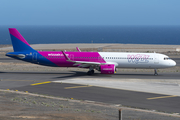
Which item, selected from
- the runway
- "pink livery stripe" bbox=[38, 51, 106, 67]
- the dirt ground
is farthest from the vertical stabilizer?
the dirt ground

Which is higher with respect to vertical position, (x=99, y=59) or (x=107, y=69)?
(x=99, y=59)

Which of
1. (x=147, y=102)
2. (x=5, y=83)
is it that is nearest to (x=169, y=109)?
(x=147, y=102)

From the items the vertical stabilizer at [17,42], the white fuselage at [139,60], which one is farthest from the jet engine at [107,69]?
the vertical stabilizer at [17,42]

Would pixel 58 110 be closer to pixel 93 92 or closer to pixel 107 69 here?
pixel 93 92

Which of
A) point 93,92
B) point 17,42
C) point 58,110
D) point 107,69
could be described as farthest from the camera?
point 17,42

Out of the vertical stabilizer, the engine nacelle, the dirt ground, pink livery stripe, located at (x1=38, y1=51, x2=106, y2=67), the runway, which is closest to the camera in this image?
the dirt ground

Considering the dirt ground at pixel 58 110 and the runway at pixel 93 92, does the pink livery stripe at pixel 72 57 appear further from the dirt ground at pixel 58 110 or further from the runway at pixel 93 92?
the dirt ground at pixel 58 110

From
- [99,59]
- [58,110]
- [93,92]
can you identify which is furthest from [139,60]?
[58,110]

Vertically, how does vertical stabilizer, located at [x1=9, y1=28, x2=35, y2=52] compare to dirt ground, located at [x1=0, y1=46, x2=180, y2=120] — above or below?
above

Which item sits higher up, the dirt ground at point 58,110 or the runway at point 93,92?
the runway at point 93,92

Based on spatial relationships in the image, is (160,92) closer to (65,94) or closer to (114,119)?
(65,94)

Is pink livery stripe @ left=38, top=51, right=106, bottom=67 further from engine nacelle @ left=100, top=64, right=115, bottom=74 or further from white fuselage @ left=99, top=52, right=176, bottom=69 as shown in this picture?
engine nacelle @ left=100, top=64, right=115, bottom=74

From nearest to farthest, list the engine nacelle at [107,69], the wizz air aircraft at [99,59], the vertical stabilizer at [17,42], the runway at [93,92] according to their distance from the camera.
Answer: the runway at [93,92]
the engine nacelle at [107,69]
the wizz air aircraft at [99,59]
the vertical stabilizer at [17,42]

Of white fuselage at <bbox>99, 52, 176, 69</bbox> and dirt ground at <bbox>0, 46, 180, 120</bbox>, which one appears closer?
dirt ground at <bbox>0, 46, 180, 120</bbox>
